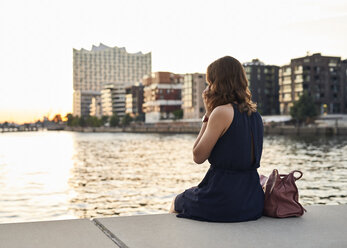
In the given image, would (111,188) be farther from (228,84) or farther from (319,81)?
(319,81)

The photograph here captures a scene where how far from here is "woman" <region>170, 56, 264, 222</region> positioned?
14.6ft

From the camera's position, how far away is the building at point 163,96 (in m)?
179

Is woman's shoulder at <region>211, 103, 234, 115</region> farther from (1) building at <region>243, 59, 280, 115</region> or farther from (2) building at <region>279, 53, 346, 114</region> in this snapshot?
(1) building at <region>243, 59, 280, 115</region>

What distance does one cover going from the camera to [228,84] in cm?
448

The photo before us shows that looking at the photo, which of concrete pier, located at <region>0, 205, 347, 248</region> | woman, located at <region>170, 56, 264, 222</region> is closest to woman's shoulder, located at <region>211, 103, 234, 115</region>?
woman, located at <region>170, 56, 264, 222</region>

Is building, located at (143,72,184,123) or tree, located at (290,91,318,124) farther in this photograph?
building, located at (143,72,184,123)

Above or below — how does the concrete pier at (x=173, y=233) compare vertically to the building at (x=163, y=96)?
below

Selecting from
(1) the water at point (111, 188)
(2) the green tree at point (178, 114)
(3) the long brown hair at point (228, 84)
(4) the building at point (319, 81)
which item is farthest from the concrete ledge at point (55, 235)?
(2) the green tree at point (178, 114)

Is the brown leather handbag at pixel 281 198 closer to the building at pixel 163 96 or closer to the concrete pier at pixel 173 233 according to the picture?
the concrete pier at pixel 173 233

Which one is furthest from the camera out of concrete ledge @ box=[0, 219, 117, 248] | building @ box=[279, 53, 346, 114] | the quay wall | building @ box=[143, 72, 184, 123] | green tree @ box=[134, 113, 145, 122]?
green tree @ box=[134, 113, 145, 122]

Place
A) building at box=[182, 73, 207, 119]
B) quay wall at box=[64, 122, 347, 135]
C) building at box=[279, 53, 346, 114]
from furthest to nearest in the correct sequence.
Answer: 1. building at box=[182, 73, 207, 119]
2. building at box=[279, 53, 346, 114]
3. quay wall at box=[64, 122, 347, 135]

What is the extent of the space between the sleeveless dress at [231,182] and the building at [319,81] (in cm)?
11759

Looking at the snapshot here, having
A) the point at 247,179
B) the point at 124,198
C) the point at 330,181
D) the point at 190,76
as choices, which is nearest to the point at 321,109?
the point at 190,76

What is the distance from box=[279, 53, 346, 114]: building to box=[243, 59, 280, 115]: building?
14.2m
